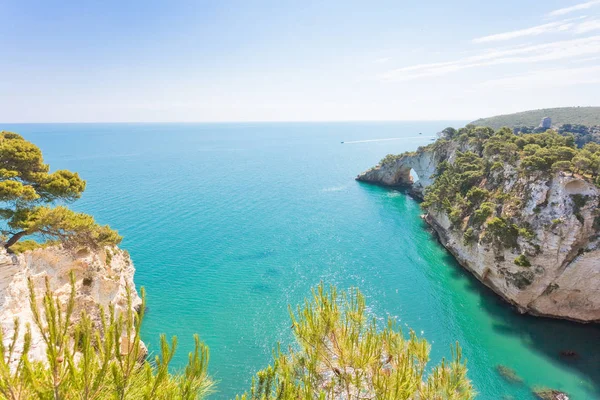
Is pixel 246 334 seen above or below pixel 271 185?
below

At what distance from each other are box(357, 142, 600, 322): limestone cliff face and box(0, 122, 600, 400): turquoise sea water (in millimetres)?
1230

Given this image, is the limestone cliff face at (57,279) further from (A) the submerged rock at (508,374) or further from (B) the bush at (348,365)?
(A) the submerged rock at (508,374)

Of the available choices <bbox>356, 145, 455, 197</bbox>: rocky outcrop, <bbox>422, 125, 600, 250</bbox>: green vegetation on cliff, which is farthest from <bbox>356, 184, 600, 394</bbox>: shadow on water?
<bbox>356, 145, 455, 197</bbox>: rocky outcrop

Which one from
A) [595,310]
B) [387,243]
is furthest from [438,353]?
[387,243]

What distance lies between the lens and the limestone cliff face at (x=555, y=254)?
19734 millimetres

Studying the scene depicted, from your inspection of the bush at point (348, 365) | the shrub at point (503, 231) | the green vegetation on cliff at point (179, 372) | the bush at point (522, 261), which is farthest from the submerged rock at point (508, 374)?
the bush at point (348, 365)

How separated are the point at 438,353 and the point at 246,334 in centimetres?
1166

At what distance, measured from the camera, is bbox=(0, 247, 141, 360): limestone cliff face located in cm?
1016

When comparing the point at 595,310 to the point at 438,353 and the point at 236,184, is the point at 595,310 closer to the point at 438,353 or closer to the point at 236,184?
the point at 438,353

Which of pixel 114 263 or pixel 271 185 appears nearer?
pixel 114 263

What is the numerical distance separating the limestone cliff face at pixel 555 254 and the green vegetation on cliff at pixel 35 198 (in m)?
25.8

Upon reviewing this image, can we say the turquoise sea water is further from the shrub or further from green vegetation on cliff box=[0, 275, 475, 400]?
green vegetation on cliff box=[0, 275, 475, 400]

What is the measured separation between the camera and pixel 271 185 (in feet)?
187

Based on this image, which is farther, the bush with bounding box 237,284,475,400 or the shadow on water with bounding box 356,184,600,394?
the shadow on water with bounding box 356,184,600,394
